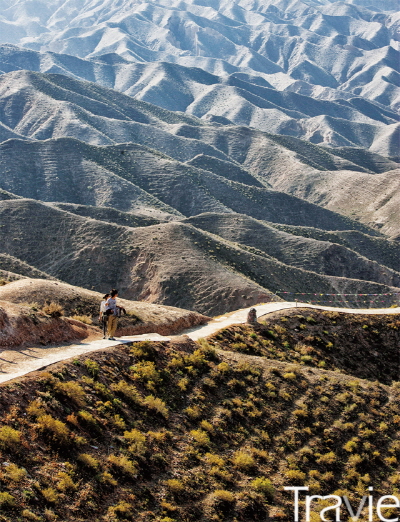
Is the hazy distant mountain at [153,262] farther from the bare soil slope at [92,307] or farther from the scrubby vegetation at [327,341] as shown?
the bare soil slope at [92,307]

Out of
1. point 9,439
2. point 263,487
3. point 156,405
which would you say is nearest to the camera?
point 9,439

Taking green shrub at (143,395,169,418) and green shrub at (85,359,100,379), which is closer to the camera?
green shrub at (85,359,100,379)

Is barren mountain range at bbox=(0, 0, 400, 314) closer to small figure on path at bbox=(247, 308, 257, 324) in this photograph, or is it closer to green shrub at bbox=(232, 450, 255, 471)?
small figure on path at bbox=(247, 308, 257, 324)

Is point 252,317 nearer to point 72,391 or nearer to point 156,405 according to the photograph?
point 156,405

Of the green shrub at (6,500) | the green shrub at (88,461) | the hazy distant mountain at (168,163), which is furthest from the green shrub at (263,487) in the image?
the hazy distant mountain at (168,163)

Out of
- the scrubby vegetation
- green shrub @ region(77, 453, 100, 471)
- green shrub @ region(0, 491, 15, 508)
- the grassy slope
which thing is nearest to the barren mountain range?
the scrubby vegetation

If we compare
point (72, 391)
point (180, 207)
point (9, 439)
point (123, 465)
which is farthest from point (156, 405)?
point (180, 207)

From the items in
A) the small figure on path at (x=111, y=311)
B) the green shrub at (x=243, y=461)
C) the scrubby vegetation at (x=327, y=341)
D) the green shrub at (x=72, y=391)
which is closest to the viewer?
the green shrub at (x=72, y=391)

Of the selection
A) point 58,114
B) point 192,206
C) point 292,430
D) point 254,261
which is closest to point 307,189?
point 192,206
